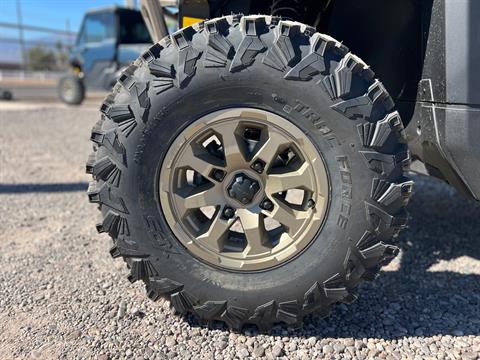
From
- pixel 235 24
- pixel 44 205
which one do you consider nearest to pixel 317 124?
pixel 235 24

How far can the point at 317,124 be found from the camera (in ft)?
5.84

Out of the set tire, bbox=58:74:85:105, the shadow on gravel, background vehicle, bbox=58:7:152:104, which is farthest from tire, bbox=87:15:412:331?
tire, bbox=58:74:85:105

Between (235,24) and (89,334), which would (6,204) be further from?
(235,24)

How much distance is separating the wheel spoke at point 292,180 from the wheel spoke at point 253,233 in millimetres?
141

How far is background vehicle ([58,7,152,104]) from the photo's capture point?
39.7 ft

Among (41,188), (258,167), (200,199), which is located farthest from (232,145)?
(41,188)

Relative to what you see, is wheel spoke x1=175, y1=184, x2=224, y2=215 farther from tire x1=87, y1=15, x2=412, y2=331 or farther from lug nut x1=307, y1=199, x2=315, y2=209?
lug nut x1=307, y1=199, x2=315, y2=209

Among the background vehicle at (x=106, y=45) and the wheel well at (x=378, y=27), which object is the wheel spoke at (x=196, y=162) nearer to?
the wheel well at (x=378, y=27)

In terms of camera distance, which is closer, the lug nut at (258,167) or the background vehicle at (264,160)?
the background vehicle at (264,160)

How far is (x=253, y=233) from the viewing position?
73.7 inches

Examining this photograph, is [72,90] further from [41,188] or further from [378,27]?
[378,27]

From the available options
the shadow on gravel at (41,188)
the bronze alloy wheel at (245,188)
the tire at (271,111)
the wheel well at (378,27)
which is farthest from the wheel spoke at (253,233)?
the shadow on gravel at (41,188)

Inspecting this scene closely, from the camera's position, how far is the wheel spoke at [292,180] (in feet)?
5.99

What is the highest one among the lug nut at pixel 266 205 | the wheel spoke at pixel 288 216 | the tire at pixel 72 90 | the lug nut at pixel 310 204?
the lug nut at pixel 310 204
